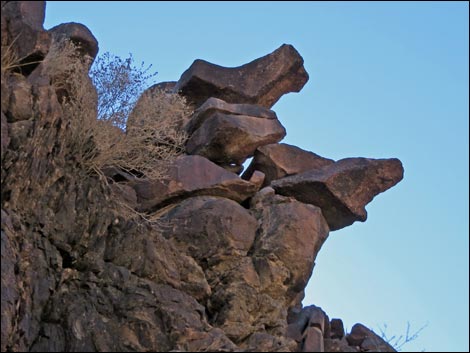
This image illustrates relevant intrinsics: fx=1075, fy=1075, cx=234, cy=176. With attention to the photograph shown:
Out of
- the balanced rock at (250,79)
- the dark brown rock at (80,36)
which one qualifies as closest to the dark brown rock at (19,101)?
the dark brown rock at (80,36)

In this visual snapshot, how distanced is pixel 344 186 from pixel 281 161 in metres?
1.24

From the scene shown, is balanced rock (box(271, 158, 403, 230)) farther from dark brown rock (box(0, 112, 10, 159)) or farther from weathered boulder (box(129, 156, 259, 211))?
dark brown rock (box(0, 112, 10, 159))

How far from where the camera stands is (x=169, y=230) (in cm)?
1528

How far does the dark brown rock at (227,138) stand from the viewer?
1730 cm

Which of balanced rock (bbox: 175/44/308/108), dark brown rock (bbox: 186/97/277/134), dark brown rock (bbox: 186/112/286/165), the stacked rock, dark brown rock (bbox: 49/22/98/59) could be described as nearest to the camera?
the stacked rock

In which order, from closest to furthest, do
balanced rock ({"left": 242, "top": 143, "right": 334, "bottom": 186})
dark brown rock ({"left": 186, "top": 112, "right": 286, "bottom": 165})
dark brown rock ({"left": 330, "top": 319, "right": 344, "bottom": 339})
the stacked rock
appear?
dark brown rock ({"left": 330, "top": 319, "right": 344, "bottom": 339}), the stacked rock, dark brown rock ({"left": 186, "top": 112, "right": 286, "bottom": 165}), balanced rock ({"left": 242, "top": 143, "right": 334, "bottom": 186})

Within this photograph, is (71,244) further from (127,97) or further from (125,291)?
(127,97)

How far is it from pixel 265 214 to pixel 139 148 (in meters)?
2.11

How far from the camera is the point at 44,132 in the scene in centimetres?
1379

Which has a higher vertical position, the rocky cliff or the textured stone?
the rocky cliff

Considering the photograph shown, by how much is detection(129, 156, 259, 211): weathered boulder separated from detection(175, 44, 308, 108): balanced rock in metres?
2.45

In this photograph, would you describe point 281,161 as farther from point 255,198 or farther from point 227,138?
point 255,198

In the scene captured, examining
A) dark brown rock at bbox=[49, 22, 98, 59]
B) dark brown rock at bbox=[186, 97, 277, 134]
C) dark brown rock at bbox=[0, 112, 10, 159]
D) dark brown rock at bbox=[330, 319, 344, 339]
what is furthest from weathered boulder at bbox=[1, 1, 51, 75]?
dark brown rock at bbox=[330, 319, 344, 339]

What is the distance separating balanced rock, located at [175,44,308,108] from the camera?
61.6 ft
